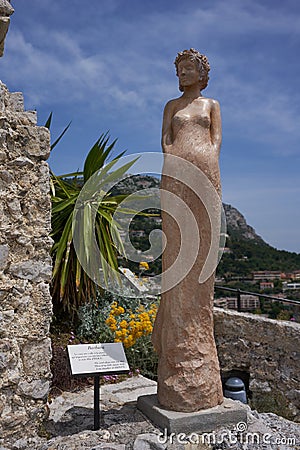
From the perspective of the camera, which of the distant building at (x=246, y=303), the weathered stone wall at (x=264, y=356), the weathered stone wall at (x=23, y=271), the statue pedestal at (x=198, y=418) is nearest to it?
the statue pedestal at (x=198, y=418)

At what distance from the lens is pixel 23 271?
3664 mm

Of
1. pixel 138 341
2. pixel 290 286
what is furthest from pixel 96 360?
pixel 290 286

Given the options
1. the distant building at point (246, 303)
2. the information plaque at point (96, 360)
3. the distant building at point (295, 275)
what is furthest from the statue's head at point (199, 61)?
the distant building at point (295, 275)

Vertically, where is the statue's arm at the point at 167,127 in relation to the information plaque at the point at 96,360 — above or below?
above

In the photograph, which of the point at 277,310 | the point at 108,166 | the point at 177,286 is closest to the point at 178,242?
the point at 177,286

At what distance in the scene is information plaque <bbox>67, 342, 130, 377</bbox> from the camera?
3557mm

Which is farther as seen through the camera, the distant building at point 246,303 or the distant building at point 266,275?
the distant building at point 266,275

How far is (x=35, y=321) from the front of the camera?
3.68m

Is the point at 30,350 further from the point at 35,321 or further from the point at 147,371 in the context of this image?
the point at 147,371

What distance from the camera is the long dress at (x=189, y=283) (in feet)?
11.8

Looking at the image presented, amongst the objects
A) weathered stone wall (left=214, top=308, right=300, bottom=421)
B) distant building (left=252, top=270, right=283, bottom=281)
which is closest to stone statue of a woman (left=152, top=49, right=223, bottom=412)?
weathered stone wall (left=214, top=308, right=300, bottom=421)

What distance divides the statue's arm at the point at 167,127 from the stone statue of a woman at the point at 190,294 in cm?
6

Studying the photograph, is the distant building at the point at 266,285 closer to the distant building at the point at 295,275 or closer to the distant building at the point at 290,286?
the distant building at the point at 290,286

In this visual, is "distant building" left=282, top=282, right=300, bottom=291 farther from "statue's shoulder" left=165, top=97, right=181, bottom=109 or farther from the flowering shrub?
"statue's shoulder" left=165, top=97, right=181, bottom=109
